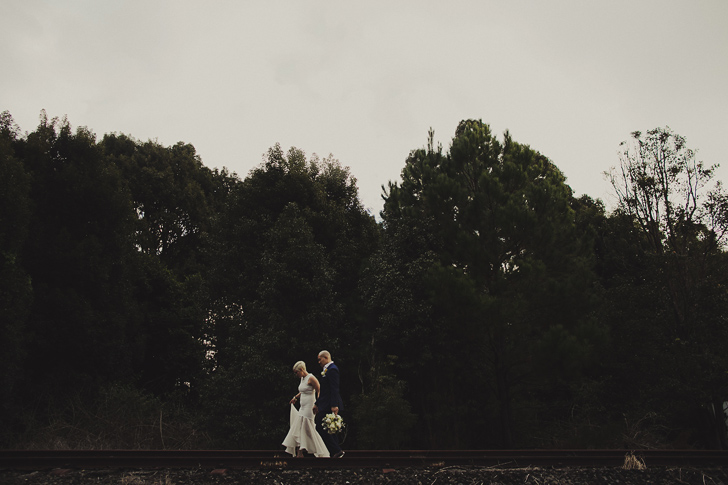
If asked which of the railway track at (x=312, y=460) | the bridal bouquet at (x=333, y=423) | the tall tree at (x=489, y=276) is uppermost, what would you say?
the tall tree at (x=489, y=276)

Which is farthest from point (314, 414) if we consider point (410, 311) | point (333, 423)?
point (410, 311)

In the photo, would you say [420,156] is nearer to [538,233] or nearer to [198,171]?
[538,233]

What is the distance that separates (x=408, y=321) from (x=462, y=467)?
29.5 feet

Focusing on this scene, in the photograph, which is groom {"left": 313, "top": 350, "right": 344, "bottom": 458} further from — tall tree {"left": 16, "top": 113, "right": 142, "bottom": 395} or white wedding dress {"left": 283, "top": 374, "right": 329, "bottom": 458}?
tall tree {"left": 16, "top": 113, "right": 142, "bottom": 395}

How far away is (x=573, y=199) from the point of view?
26.1 metres

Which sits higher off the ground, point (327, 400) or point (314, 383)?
point (314, 383)

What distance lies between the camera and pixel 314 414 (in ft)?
24.3

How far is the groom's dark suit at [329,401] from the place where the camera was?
24.5 ft

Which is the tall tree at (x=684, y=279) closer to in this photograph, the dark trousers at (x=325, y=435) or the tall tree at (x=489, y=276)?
the tall tree at (x=489, y=276)

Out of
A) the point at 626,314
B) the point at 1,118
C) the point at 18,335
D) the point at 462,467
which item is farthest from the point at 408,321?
the point at 1,118

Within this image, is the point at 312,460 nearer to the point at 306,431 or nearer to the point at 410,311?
the point at 306,431

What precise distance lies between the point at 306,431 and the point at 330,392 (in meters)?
0.66

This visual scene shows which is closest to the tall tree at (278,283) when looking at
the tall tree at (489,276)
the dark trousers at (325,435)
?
the tall tree at (489,276)

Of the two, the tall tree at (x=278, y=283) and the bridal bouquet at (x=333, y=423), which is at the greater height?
the tall tree at (x=278, y=283)
